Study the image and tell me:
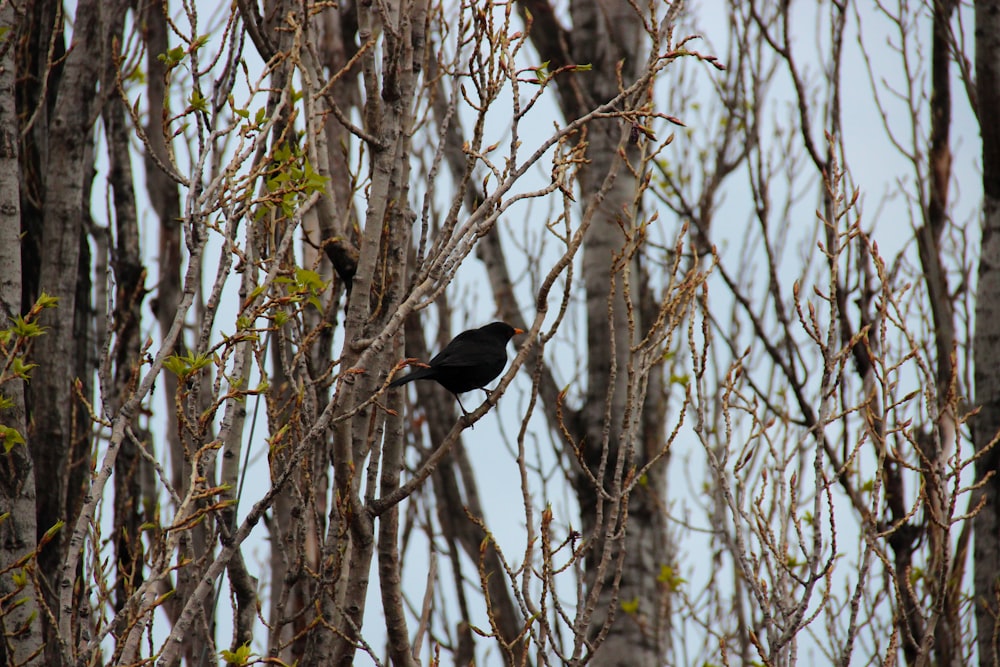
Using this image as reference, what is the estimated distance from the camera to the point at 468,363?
16.5 ft

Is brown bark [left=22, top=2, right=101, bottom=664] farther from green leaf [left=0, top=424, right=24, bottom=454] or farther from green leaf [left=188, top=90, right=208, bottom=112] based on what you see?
green leaf [left=188, top=90, right=208, bottom=112]

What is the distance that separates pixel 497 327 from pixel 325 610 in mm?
2616

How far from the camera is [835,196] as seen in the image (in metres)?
3.47

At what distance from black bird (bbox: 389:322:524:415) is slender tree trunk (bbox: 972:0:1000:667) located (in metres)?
2.43

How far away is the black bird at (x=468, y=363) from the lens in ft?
16.3

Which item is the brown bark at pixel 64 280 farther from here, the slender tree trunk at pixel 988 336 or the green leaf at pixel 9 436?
the slender tree trunk at pixel 988 336

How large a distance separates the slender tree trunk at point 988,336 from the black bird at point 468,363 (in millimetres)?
2431

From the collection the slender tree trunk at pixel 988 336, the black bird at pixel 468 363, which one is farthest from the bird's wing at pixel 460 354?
the slender tree trunk at pixel 988 336

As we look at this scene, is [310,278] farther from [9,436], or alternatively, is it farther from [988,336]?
[988,336]

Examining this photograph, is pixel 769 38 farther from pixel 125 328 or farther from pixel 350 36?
pixel 125 328

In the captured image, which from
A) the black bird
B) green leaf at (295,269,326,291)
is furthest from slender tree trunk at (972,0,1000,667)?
green leaf at (295,269,326,291)

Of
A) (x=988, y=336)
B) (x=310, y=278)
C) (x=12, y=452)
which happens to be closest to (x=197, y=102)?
(x=310, y=278)

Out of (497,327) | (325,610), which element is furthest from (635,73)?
(325,610)

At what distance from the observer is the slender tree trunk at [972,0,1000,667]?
4641mm
